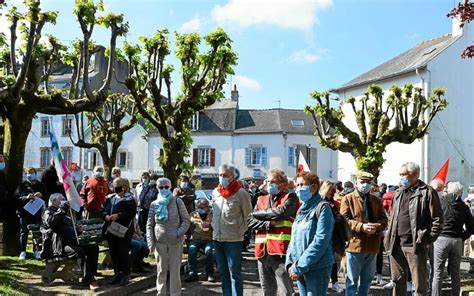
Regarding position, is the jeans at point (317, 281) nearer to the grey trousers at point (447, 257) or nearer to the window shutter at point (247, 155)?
the grey trousers at point (447, 257)

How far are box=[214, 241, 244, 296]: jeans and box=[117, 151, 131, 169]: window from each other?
43276 mm

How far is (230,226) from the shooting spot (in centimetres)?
812

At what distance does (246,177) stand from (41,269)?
128 feet

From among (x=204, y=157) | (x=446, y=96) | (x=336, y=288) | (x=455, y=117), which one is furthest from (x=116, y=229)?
(x=204, y=157)

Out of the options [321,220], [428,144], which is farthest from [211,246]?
[428,144]

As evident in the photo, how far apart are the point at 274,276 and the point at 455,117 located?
32.3 meters

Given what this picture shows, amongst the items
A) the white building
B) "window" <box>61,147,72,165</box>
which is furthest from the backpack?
"window" <box>61,147,72,165</box>

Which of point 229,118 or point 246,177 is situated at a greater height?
point 229,118

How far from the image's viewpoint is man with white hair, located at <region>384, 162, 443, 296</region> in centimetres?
736

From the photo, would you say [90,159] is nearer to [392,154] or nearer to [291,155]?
[291,155]

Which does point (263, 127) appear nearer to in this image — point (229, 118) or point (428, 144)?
point (229, 118)

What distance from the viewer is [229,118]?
50.6 meters

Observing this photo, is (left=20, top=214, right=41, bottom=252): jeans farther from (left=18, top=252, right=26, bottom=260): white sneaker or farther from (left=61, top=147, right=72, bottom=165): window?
(left=61, top=147, right=72, bottom=165): window

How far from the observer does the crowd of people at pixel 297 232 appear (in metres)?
6.23
